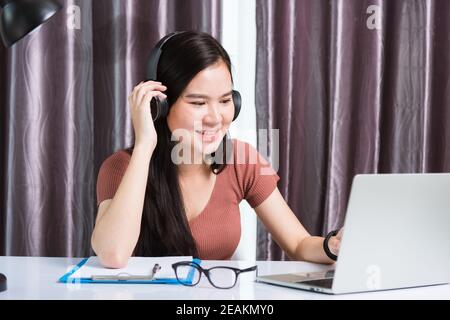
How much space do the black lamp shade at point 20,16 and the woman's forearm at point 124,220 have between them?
357mm

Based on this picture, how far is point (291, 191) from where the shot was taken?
2.16 meters

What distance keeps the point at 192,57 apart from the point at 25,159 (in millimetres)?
804

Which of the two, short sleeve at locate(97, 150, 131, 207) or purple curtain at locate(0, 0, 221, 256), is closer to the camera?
short sleeve at locate(97, 150, 131, 207)

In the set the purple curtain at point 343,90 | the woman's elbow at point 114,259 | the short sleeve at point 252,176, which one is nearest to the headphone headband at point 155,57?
the short sleeve at point 252,176

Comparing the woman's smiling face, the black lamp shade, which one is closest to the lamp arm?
the black lamp shade

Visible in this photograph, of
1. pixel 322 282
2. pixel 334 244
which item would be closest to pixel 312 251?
pixel 334 244

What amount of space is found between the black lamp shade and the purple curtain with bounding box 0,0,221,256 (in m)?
0.79

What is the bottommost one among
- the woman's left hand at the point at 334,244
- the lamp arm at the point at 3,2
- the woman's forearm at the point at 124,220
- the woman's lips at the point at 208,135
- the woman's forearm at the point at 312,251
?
the woman's forearm at the point at 312,251

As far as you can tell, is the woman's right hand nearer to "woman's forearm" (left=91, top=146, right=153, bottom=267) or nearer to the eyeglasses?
"woman's forearm" (left=91, top=146, right=153, bottom=267)

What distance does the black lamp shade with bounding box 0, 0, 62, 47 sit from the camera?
1.26 metres

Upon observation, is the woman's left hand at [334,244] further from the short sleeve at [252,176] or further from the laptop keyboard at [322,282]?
the short sleeve at [252,176]

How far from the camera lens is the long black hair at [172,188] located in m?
1.57
